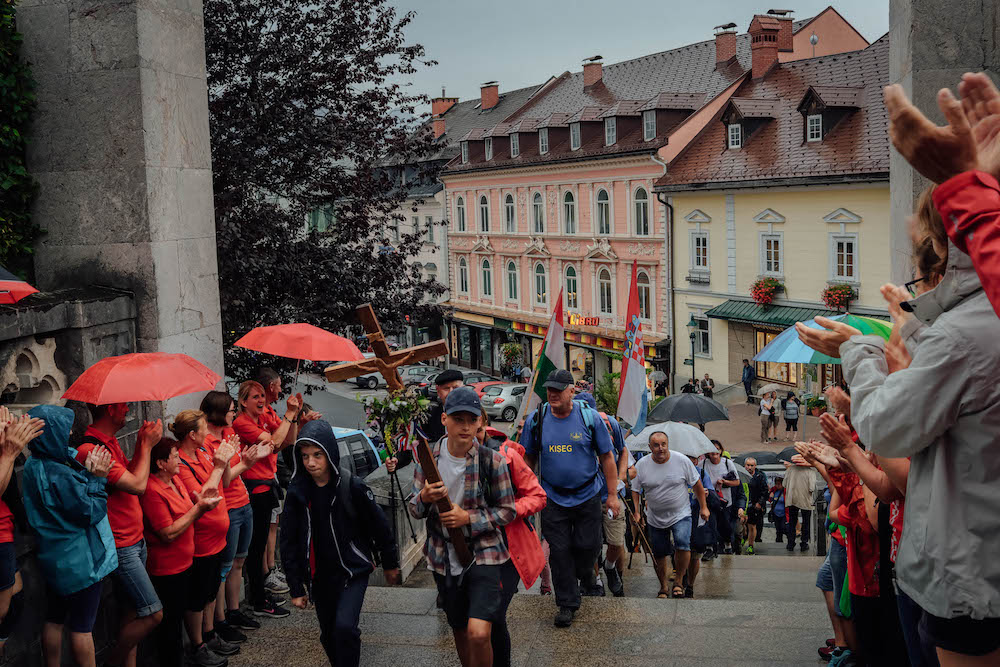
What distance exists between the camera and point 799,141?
110 feet

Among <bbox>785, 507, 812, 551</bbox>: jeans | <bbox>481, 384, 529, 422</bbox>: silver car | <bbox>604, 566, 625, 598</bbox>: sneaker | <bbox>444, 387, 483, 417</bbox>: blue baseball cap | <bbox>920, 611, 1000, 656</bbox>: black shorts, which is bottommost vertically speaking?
<bbox>481, 384, 529, 422</bbox>: silver car

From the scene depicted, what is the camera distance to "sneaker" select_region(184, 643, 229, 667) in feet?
21.5

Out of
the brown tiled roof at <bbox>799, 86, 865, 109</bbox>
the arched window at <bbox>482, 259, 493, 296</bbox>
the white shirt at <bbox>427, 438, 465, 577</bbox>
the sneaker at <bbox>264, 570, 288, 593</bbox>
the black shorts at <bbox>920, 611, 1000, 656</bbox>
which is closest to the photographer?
the black shorts at <bbox>920, 611, 1000, 656</bbox>

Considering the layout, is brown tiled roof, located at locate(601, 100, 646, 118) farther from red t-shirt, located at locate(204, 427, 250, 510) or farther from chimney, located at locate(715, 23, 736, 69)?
red t-shirt, located at locate(204, 427, 250, 510)

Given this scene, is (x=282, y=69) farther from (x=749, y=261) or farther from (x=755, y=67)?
(x=755, y=67)

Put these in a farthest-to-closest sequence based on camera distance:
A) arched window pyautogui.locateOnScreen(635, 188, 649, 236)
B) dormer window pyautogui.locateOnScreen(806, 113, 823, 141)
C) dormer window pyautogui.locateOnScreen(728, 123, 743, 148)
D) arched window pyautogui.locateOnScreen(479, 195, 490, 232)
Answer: arched window pyautogui.locateOnScreen(479, 195, 490, 232) → arched window pyautogui.locateOnScreen(635, 188, 649, 236) → dormer window pyautogui.locateOnScreen(728, 123, 743, 148) → dormer window pyautogui.locateOnScreen(806, 113, 823, 141)

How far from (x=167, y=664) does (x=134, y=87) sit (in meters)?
3.79

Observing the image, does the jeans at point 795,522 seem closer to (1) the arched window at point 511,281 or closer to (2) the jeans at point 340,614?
(2) the jeans at point 340,614

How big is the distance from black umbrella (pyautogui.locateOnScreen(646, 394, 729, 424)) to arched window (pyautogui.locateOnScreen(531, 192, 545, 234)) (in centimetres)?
2945

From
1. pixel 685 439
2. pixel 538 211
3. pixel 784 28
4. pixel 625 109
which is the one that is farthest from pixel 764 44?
pixel 685 439

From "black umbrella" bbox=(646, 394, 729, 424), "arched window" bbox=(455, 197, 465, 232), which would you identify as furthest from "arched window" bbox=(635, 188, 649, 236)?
"black umbrella" bbox=(646, 394, 729, 424)

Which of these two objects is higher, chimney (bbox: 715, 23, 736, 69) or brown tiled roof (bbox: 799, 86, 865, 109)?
chimney (bbox: 715, 23, 736, 69)

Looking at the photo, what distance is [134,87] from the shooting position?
707cm

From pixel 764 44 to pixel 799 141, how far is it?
6111 mm
